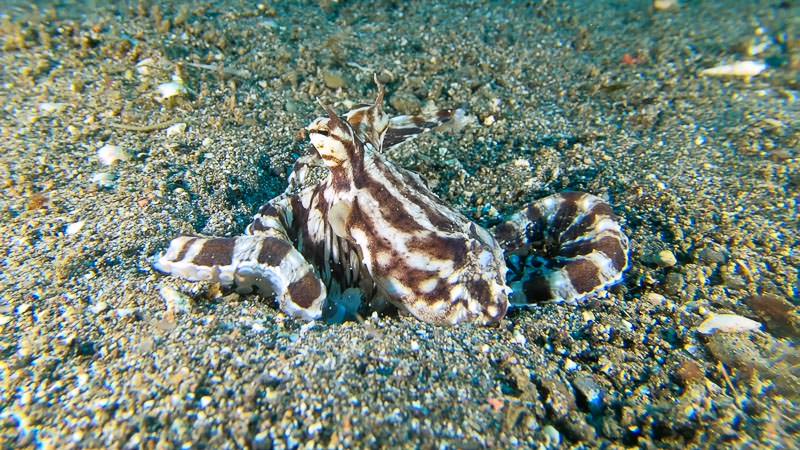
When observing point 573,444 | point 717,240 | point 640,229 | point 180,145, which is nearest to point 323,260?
point 573,444

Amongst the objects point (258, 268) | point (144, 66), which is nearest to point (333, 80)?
point (144, 66)

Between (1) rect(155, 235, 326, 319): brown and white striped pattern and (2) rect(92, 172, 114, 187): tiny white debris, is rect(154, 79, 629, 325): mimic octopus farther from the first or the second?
(2) rect(92, 172, 114, 187): tiny white debris

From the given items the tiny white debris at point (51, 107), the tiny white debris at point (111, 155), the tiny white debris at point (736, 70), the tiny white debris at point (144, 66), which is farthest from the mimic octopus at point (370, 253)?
the tiny white debris at point (736, 70)

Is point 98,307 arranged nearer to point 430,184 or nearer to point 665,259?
point 430,184

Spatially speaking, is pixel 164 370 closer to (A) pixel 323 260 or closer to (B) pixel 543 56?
(A) pixel 323 260

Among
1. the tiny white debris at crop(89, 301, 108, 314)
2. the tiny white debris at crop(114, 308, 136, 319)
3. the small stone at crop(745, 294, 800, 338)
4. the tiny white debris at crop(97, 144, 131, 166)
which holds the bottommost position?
the tiny white debris at crop(89, 301, 108, 314)

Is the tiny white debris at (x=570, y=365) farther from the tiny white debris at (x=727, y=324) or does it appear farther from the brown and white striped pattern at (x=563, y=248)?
the tiny white debris at (x=727, y=324)

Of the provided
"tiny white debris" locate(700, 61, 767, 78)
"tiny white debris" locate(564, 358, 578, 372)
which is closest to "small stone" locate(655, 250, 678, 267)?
"tiny white debris" locate(564, 358, 578, 372)
